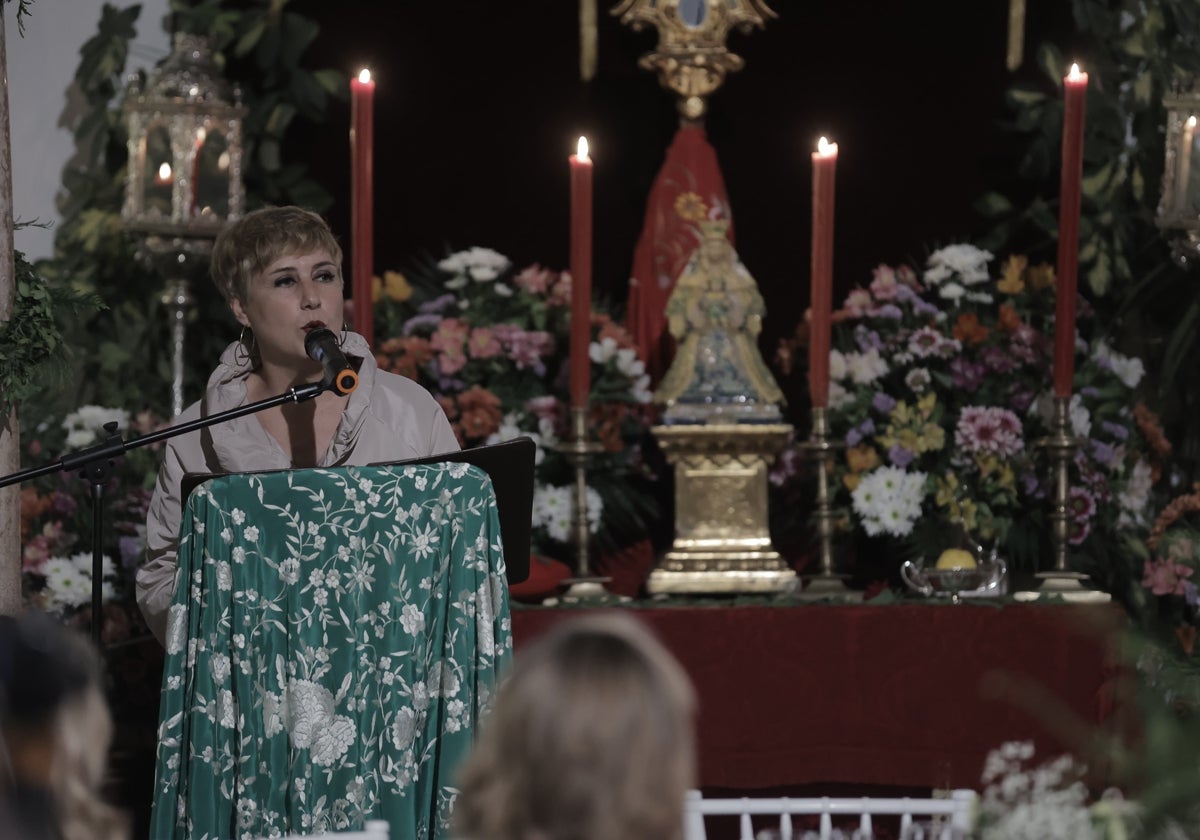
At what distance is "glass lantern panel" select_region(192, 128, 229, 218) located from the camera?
391 cm

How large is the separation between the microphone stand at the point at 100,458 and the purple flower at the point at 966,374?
1623 millimetres

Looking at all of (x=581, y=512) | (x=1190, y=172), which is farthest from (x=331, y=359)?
(x=1190, y=172)

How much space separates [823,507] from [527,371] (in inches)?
25.7

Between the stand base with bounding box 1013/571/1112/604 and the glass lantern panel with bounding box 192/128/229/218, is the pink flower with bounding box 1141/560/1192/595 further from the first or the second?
the glass lantern panel with bounding box 192/128/229/218

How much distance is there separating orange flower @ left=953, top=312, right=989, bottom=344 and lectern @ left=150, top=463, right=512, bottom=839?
5.43 feet

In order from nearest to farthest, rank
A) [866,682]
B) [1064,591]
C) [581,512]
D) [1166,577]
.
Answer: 1. [866,682]
2. [1064,591]
3. [581,512]
4. [1166,577]

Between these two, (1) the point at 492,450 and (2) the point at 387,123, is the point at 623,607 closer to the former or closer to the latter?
(1) the point at 492,450

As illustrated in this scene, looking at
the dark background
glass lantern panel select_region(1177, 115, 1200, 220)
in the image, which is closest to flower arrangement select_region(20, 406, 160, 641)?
the dark background

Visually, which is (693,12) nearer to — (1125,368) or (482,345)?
(482,345)

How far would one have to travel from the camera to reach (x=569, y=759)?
1.18 metres

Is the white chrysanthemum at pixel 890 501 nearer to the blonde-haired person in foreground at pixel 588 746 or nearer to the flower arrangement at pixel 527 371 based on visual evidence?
the flower arrangement at pixel 527 371

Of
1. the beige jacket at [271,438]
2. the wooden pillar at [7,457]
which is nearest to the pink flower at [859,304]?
the beige jacket at [271,438]

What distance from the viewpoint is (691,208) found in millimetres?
3730

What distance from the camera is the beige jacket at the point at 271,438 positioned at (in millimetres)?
2582
